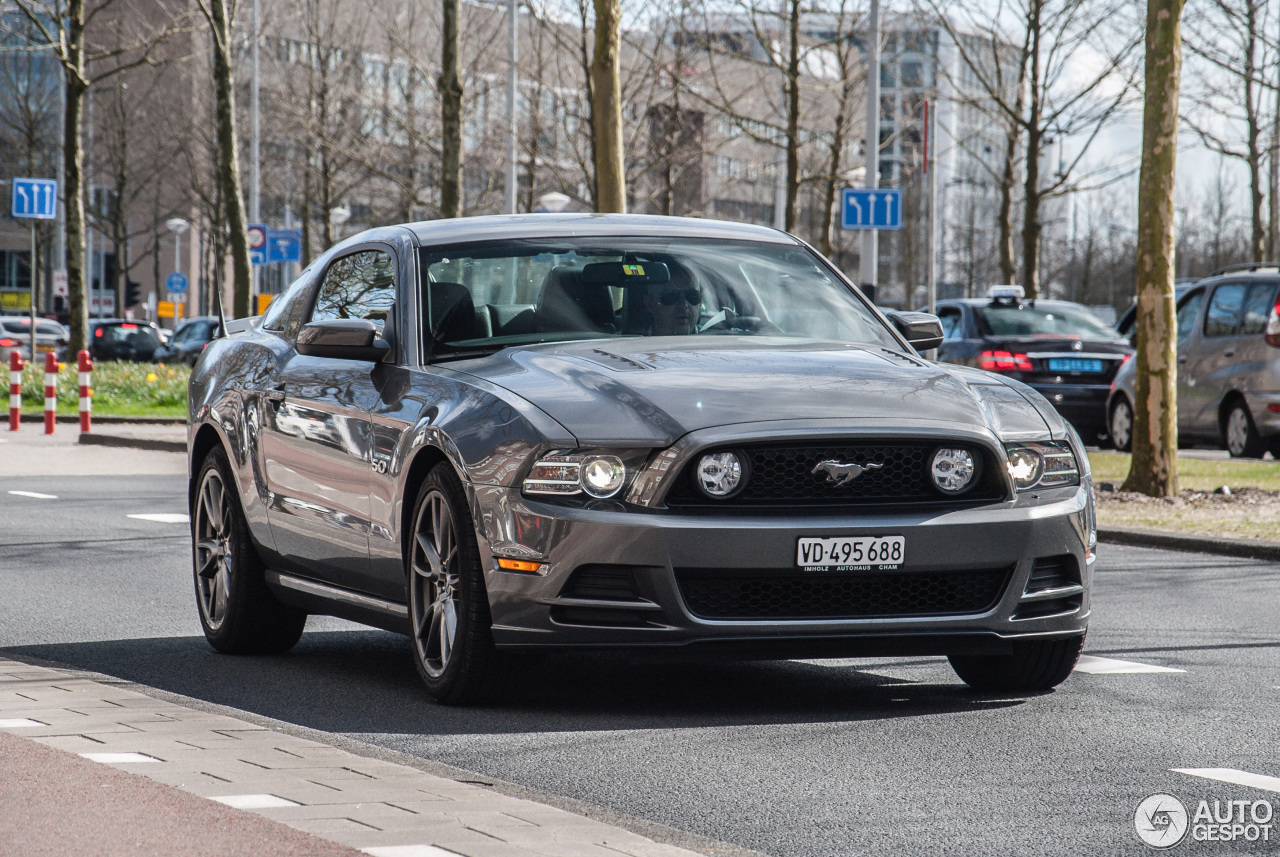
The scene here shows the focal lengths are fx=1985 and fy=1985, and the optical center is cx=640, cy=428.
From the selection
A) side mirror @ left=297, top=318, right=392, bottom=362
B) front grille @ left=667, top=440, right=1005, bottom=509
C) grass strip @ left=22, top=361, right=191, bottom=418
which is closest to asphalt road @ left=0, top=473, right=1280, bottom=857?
front grille @ left=667, top=440, right=1005, bottom=509

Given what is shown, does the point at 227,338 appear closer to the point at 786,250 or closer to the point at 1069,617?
the point at 786,250

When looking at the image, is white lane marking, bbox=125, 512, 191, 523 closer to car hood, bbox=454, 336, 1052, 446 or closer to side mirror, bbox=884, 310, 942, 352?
side mirror, bbox=884, 310, 942, 352

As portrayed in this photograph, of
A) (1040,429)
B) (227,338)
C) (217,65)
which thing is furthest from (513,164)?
(1040,429)

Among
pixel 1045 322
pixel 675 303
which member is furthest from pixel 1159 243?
pixel 675 303

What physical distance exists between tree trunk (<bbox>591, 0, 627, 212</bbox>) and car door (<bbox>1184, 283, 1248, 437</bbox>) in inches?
240

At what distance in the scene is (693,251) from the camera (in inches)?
281

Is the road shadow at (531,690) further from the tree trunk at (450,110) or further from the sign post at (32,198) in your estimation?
the sign post at (32,198)

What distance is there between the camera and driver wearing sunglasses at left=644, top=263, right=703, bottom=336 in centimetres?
680

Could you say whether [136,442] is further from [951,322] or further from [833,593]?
[833,593]

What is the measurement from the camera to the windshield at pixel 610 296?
268 inches

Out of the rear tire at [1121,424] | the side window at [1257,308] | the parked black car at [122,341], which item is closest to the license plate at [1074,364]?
the rear tire at [1121,424]

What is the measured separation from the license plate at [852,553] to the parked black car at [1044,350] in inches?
587

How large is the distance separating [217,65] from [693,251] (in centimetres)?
2471

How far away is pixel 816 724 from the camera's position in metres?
5.94
